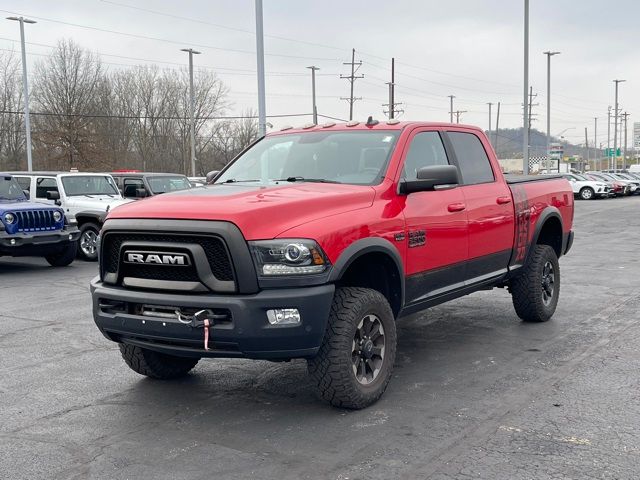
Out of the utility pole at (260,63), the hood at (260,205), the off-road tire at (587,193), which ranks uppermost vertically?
the utility pole at (260,63)

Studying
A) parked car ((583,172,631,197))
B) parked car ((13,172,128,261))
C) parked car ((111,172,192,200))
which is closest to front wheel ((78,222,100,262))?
parked car ((13,172,128,261))

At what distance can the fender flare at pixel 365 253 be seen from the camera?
180 inches

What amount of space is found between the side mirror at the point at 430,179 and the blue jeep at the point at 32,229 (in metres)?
9.23

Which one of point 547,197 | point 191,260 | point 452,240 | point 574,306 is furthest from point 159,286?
point 574,306

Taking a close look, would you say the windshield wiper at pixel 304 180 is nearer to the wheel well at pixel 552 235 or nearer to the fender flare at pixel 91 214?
the wheel well at pixel 552 235

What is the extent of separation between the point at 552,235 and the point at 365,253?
395cm

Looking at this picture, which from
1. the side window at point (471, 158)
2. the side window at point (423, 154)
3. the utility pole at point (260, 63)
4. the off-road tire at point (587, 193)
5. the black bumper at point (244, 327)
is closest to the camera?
the black bumper at point (244, 327)

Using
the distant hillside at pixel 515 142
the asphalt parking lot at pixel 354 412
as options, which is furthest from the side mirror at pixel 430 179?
the distant hillside at pixel 515 142

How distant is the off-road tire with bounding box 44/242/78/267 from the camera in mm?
13633

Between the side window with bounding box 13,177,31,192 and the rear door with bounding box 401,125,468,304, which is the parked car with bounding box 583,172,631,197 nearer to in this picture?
the side window with bounding box 13,177,31,192

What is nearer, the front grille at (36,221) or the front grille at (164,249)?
the front grille at (164,249)

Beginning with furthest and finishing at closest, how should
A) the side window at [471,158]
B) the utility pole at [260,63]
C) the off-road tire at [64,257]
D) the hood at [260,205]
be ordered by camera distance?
the utility pole at [260,63] < the off-road tire at [64,257] < the side window at [471,158] < the hood at [260,205]

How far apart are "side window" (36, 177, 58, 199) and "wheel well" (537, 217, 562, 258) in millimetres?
10934

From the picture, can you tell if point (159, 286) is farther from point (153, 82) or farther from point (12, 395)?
point (153, 82)
